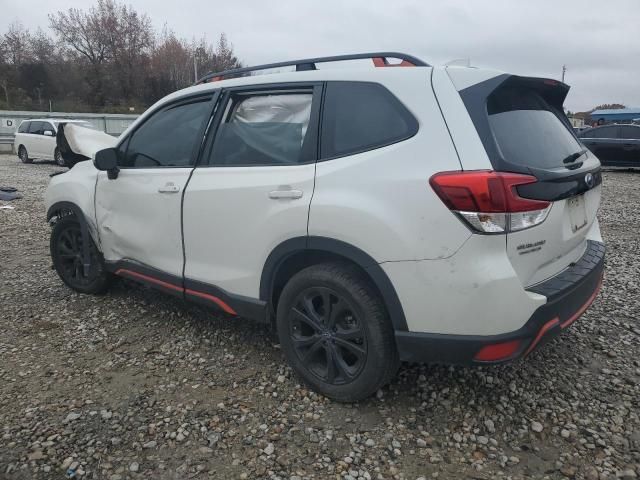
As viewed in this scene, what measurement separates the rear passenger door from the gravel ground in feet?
1.86

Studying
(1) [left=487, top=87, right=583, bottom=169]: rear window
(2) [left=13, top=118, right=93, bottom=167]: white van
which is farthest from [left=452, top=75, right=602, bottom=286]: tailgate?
(2) [left=13, top=118, right=93, bottom=167]: white van

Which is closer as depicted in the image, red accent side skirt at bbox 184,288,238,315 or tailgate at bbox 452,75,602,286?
tailgate at bbox 452,75,602,286

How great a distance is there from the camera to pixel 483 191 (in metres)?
2.19

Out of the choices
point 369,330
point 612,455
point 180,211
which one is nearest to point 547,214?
point 369,330

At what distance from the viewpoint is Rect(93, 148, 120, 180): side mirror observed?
375 cm

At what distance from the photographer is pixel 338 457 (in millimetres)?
2404

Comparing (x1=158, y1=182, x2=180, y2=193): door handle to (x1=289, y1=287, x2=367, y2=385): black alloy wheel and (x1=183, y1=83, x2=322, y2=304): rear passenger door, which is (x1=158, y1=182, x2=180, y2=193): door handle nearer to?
(x1=183, y1=83, x2=322, y2=304): rear passenger door

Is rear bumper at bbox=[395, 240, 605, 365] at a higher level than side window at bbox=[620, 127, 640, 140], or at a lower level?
lower

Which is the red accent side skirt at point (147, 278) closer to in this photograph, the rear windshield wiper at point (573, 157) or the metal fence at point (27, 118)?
the rear windshield wiper at point (573, 157)

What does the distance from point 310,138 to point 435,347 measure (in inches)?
50.4

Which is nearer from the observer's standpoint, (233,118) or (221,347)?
(233,118)

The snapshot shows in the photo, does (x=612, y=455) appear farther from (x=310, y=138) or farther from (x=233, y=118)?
(x=233, y=118)

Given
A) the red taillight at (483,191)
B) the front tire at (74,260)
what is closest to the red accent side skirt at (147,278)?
the front tire at (74,260)

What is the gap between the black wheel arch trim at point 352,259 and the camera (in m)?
2.43
